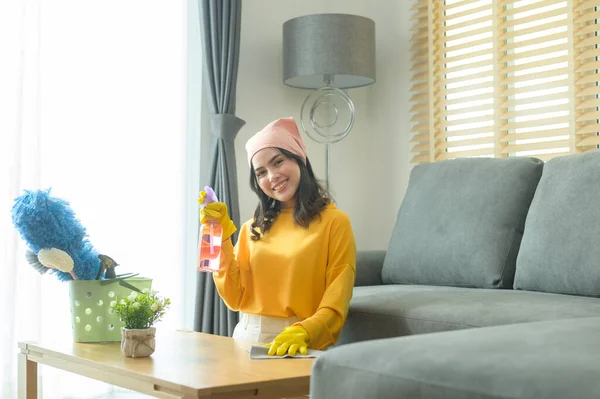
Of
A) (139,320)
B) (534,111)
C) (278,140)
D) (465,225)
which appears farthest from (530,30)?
(139,320)

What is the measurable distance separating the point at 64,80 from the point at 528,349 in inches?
110

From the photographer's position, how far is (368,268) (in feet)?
10.6

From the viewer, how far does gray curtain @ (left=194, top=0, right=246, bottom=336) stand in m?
3.69

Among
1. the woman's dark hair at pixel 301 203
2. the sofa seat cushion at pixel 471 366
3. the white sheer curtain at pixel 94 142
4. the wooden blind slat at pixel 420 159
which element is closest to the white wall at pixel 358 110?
the wooden blind slat at pixel 420 159

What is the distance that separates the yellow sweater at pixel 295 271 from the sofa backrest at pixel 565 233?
0.66 metres

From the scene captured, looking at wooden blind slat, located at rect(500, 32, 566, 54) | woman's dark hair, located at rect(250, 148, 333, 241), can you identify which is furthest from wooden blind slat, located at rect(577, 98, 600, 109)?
woman's dark hair, located at rect(250, 148, 333, 241)

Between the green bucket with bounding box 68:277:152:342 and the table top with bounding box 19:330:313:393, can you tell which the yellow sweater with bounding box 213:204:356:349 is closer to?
the table top with bounding box 19:330:313:393

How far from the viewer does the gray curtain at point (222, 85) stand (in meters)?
3.69

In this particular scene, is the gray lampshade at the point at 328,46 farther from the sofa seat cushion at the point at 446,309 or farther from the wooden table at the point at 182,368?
the wooden table at the point at 182,368

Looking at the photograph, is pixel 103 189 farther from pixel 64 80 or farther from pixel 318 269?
pixel 318 269

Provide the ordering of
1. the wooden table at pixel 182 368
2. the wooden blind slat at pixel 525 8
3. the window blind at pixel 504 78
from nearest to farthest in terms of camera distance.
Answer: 1. the wooden table at pixel 182 368
2. the window blind at pixel 504 78
3. the wooden blind slat at pixel 525 8

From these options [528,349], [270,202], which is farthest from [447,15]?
[528,349]

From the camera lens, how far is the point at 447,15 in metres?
3.95

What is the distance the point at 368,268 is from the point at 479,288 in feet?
1.73
